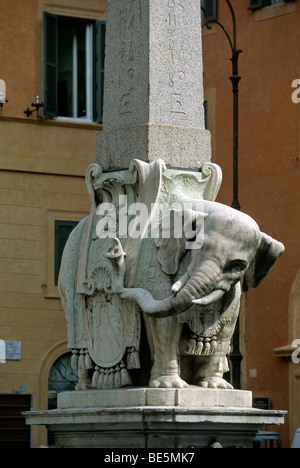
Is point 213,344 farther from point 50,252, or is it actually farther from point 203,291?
point 50,252

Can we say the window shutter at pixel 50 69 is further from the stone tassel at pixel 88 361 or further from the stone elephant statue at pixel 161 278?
the stone tassel at pixel 88 361

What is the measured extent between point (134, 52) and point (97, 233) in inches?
54.3

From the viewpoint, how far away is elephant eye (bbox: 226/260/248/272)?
40.7ft

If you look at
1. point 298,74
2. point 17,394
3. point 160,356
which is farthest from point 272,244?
point 298,74

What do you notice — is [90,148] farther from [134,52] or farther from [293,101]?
[134,52]

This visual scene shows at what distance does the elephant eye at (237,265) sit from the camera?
12391 mm

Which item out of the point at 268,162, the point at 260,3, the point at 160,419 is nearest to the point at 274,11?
the point at 260,3

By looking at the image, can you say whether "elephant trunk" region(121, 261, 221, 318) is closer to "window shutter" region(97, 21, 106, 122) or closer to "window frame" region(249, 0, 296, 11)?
"window shutter" region(97, 21, 106, 122)

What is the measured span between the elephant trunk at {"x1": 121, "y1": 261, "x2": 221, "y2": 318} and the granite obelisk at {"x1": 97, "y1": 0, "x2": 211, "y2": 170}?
101cm

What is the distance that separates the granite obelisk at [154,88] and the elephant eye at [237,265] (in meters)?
0.91

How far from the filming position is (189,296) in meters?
12.1

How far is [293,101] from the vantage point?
30609mm

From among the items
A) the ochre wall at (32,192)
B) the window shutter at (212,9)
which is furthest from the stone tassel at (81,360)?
the window shutter at (212,9)

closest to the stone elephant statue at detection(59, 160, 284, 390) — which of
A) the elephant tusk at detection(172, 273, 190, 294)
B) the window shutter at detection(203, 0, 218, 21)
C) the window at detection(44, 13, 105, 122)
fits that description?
the elephant tusk at detection(172, 273, 190, 294)
